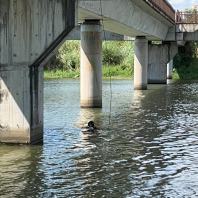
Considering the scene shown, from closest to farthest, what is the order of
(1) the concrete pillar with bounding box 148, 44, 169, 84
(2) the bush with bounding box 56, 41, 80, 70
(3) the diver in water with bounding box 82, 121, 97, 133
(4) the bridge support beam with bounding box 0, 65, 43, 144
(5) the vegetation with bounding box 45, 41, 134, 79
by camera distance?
(4) the bridge support beam with bounding box 0, 65, 43, 144 < (3) the diver in water with bounding box 82, 121, 97, 133 < (1) the concrete pillar with bounding box 148, 44, 169, 84 < (5) the vegetation with bounding box 45, 41, 134, 79 < (2) the bush with bounding box 56, 41, 80, 70

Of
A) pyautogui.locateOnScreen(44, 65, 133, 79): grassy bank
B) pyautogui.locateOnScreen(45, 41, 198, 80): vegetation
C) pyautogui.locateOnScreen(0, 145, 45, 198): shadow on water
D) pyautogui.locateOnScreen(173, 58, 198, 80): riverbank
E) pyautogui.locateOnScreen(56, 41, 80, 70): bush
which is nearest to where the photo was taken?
pyautogui.locateOnScreen(0, 145, 45, 198): shadow on water

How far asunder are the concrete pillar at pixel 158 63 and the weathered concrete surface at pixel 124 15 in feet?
26.9

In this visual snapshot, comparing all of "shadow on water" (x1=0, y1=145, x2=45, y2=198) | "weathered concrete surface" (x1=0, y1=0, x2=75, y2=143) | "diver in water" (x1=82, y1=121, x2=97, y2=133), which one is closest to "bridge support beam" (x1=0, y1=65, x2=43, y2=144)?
"weathered concrete surface" (x1=0, y1=0, x2=75, y2=143)

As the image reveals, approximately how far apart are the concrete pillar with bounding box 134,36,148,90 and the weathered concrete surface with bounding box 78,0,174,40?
1.46 metres

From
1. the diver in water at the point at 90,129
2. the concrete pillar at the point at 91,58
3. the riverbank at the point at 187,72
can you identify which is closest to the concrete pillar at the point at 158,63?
the riverbank at the point at 187,72

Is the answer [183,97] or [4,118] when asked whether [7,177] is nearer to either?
[4,118]

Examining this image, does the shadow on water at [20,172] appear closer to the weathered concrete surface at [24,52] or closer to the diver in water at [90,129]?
the weathered concrete surface at [24,52]

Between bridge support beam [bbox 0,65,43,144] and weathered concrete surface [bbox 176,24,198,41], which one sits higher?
weathered concrete surface [bbox 176,24,198,41]

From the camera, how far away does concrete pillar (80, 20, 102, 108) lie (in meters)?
29.2

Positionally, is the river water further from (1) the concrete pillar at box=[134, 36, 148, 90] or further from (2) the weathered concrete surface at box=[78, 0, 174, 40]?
(1) the concrete pillar at box=[134, 36, 148, 90]

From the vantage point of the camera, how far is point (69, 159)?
15.6 meters

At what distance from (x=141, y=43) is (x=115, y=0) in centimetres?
1946

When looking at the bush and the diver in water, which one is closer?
the diver in water

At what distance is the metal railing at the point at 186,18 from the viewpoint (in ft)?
183
